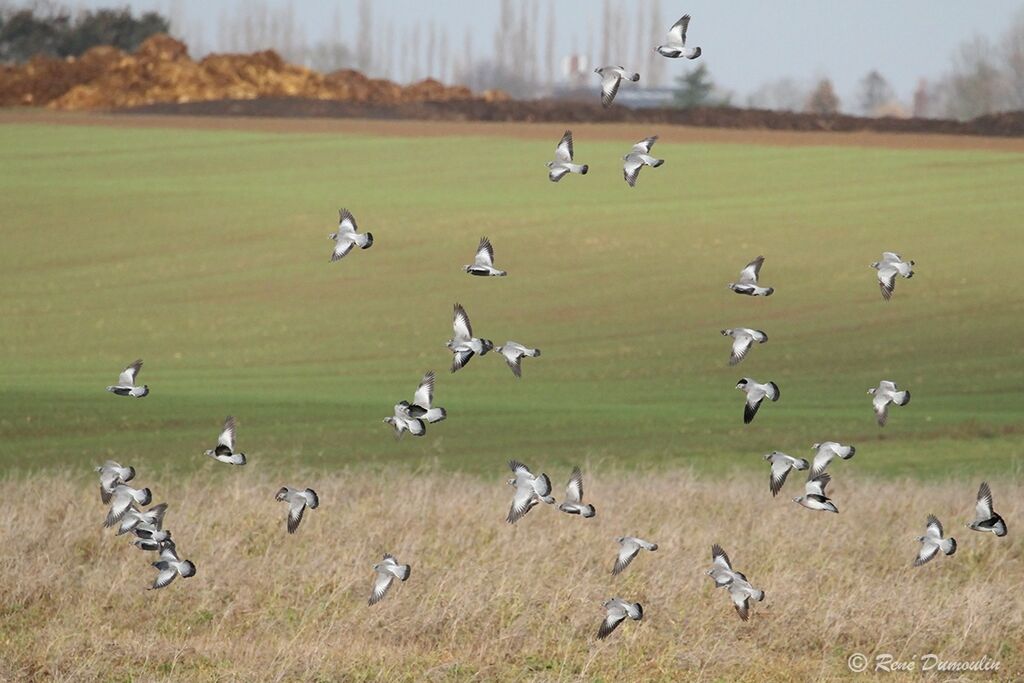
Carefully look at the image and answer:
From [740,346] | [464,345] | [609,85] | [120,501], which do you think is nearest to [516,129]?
[120,501]

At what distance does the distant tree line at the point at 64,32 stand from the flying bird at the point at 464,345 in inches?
3062

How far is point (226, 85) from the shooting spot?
82.0 metres

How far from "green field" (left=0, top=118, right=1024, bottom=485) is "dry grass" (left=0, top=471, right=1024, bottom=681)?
→ 5.02 metres

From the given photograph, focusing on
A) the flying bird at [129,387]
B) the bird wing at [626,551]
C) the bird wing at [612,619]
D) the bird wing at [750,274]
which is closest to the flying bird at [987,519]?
the bird wing at [750,274]

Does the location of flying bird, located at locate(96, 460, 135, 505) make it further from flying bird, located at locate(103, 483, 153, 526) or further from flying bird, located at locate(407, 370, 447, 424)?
flying bird, located at locate(407, 370, 447, 424)

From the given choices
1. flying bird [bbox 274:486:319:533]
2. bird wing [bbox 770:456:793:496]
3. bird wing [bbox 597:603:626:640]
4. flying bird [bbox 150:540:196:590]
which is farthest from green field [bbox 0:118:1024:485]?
bird wing [bbox 770:456:793:496]

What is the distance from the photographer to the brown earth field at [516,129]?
70.2 m

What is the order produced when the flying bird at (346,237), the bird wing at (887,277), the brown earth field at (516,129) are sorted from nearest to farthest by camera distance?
the flying bird at (346,237) → the bird wing at (887,277) → the brown earth field at (516,129)

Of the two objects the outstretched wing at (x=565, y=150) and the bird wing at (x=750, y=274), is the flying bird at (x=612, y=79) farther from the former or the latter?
the bird wing at (x=750, y=274)

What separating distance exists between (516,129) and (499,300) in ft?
98.4

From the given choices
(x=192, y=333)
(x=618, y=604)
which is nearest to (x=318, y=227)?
(x=192, y=333)

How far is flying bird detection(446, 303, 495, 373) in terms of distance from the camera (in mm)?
10656

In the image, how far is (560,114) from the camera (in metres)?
76.1

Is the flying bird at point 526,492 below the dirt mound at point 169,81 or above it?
above
